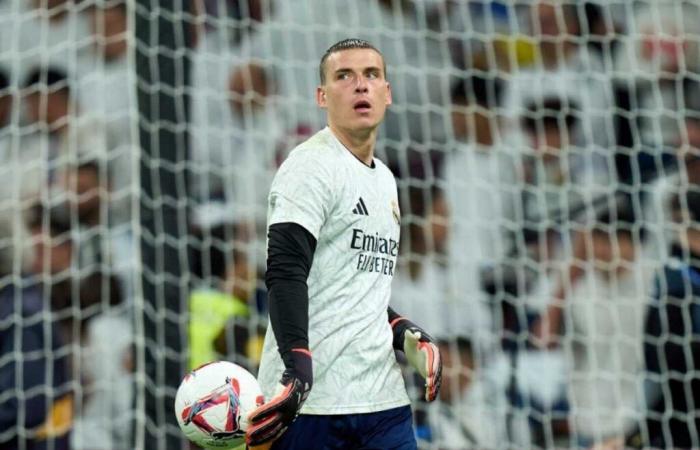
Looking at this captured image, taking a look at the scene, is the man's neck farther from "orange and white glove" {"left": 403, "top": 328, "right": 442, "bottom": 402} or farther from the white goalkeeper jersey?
"orange and white glove" {"left": 403, "top": 328, "right": 442, "bottom": 402}

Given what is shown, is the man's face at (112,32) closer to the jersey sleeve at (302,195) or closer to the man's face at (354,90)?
the man's face at (354,90)

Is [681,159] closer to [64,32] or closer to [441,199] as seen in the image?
[441,199]

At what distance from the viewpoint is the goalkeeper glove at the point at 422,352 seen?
265cm

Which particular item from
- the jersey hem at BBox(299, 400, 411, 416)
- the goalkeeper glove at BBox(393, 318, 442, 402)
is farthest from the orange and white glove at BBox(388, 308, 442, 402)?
the jersey hem at BBox(299, 400, 411, 416)

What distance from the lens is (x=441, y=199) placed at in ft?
17.1

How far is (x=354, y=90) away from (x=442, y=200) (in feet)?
8.22

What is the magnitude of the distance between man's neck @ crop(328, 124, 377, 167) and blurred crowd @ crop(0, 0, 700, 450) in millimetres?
1954

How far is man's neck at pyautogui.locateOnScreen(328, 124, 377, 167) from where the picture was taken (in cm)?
274

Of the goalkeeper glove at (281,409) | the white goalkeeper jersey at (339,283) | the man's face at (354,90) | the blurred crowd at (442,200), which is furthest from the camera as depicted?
the blurred crowd at (442,200)

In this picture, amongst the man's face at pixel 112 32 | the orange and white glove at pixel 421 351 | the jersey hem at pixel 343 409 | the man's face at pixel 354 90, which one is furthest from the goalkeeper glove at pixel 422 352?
the man's face at pixel 112 32

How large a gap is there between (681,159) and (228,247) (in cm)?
204

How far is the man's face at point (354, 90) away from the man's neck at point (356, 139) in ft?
0.04

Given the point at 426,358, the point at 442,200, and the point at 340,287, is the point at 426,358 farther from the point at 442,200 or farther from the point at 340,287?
the point at 442,200

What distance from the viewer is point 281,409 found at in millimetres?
2326
